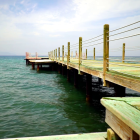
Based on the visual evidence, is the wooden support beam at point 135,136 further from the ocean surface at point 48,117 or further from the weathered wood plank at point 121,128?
the ocean surface at point 48,117

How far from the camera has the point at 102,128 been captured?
17.3ft

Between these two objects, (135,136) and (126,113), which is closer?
(135,136)

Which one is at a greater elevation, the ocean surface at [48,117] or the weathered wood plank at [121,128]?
the weathered wood plank at [121,128]

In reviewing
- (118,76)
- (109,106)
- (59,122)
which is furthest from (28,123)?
(109,106)

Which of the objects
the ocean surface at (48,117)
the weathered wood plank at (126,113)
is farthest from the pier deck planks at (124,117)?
the ocean surface at (48,117)

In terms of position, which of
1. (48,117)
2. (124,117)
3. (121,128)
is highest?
(124,117)

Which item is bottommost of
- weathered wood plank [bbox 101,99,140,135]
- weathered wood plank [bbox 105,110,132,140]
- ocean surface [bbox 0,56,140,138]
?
ocean surface [bbox 0,56,140,138]

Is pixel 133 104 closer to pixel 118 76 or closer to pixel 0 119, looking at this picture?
pixel 118 76

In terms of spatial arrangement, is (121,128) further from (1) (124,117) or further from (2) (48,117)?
(2) (48,117)

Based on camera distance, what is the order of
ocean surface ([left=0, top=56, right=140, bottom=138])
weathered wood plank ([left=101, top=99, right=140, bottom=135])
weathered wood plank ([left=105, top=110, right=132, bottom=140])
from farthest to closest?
ocean surface ([left=0, top=56, right=140, bottom=138]) < weathered wood plank ([left=105, top=110, right=132, bottom=140]) < weathered wood plank ([left=101, top=99, right=140, bottom=135])

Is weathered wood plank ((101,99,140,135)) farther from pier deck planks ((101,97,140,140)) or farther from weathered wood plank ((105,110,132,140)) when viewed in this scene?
weathered wood plank ((105,110,132,140))

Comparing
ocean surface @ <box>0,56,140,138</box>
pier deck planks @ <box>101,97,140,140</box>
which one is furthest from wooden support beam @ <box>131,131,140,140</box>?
ocean surface @ <box>0,56,140,138</box>

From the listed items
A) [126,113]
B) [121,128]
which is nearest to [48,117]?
[121,128]

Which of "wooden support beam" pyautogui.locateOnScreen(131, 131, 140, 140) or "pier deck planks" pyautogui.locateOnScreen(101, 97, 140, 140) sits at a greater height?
"pier deck planks" pyautogui.locateOnScreen(101, 97, 140, 140)
